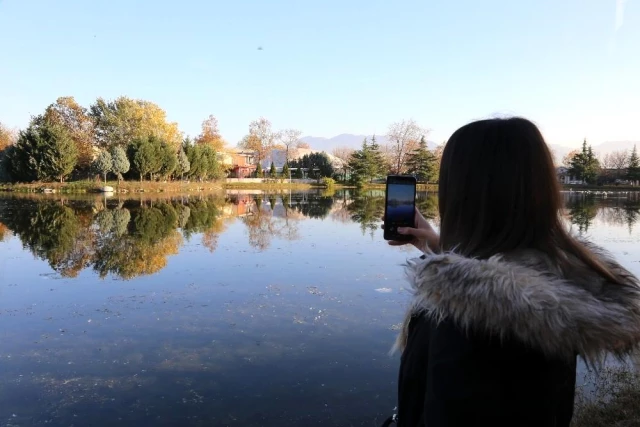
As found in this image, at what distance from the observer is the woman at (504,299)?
0.87m

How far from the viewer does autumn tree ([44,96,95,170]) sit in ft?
133

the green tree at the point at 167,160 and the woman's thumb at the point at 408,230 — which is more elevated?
the green tree at the point at 167,160

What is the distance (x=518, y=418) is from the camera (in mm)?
904

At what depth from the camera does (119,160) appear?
122ft

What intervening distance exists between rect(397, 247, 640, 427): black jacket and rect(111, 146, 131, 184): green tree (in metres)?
39.9

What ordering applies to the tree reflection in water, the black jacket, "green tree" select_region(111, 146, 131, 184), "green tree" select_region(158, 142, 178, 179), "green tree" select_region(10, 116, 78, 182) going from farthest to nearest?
"green tree" select_region(158, 142, 178, 179) → "green tree" select_region(111, 146, 131, 184) → "green tree" select_region(10, 116, 78, 182) → the tree reflection in water → the black jacket

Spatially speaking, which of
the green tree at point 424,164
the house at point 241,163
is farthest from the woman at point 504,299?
the house at point 241,163

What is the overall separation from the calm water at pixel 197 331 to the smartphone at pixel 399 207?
0.56 metres

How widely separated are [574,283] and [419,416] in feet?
1.45

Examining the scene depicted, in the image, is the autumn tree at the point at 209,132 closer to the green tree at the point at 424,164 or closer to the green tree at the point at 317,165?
the green tree at the point at 317,165

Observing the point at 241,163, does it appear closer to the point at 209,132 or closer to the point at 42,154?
the point at 209,132

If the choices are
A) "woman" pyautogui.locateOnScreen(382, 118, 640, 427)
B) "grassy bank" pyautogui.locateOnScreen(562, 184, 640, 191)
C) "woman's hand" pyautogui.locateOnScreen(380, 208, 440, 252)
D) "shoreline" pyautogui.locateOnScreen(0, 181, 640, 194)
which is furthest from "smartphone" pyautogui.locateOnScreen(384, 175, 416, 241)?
"grassy bank" pyautogui.locateOnScreen(562, 184, 640, 191)

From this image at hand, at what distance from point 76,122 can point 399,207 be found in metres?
47.8

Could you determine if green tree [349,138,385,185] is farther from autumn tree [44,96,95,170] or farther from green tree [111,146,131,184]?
autumn tree [44,96,95,170]
